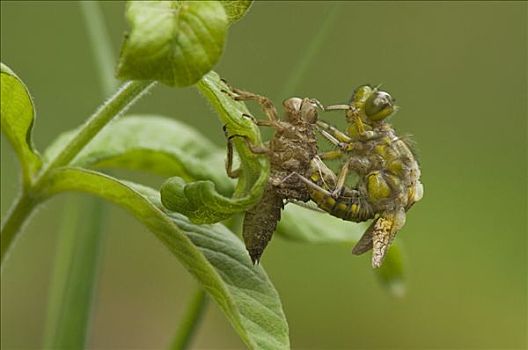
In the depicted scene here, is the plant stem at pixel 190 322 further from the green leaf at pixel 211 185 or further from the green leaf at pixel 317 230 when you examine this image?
the green leaf at pixel 211 185

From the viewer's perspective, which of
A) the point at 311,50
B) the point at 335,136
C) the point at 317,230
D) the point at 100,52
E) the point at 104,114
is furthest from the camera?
the point at 100,52

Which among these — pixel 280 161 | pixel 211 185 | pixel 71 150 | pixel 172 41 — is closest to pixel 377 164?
pixel 280 161

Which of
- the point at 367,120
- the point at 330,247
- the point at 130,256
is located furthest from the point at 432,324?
the point at 367,120

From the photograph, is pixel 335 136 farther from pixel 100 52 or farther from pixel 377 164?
pixel 100 52

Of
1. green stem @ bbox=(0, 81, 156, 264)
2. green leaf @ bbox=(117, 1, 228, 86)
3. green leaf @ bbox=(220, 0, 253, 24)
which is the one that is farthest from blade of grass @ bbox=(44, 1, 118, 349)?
green leaf @ bbox=(117, 1, 228, 86)

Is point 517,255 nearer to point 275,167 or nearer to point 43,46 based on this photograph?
point 43,46

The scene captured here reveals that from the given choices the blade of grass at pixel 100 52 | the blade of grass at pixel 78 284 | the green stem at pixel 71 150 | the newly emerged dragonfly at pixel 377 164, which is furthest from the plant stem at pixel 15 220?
the blade of grass at pixel 100 52

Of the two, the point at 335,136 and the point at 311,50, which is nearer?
the point at 335,136
